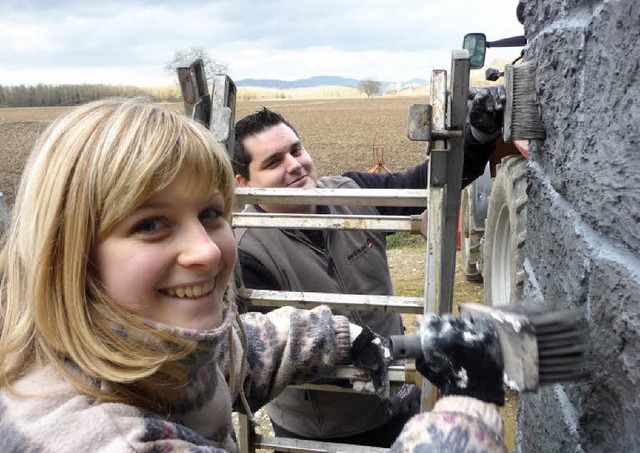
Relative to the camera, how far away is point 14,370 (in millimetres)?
1064

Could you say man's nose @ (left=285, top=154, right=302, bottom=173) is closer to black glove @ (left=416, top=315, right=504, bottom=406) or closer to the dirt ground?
the dirt ground

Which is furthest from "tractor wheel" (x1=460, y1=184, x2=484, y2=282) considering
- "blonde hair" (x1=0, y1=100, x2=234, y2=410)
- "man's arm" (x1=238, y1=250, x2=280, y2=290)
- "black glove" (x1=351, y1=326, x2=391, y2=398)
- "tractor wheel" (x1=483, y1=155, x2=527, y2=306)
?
"blonde hair" (x1=0, y1=100, x2=234, y2=410)

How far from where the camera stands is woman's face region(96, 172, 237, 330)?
42.6 inches

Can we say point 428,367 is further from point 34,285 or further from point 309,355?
point 34,285

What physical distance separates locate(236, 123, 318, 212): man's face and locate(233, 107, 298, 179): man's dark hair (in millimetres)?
21

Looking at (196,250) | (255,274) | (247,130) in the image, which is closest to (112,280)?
(196,250)

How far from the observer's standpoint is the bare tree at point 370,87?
73125 millimetres

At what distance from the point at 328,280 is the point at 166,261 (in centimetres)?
115

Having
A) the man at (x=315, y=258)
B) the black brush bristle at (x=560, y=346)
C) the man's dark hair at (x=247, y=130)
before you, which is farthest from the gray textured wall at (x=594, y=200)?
the man's dark hair at (x=247, y=130)

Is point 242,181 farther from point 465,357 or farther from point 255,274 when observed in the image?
point 465,357

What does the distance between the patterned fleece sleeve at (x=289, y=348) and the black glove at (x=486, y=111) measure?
89cm

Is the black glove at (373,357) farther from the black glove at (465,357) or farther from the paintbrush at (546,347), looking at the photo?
the paintbrush at (546,347)

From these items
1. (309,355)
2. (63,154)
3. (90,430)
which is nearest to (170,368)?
(90,430)

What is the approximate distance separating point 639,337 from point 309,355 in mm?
1087
